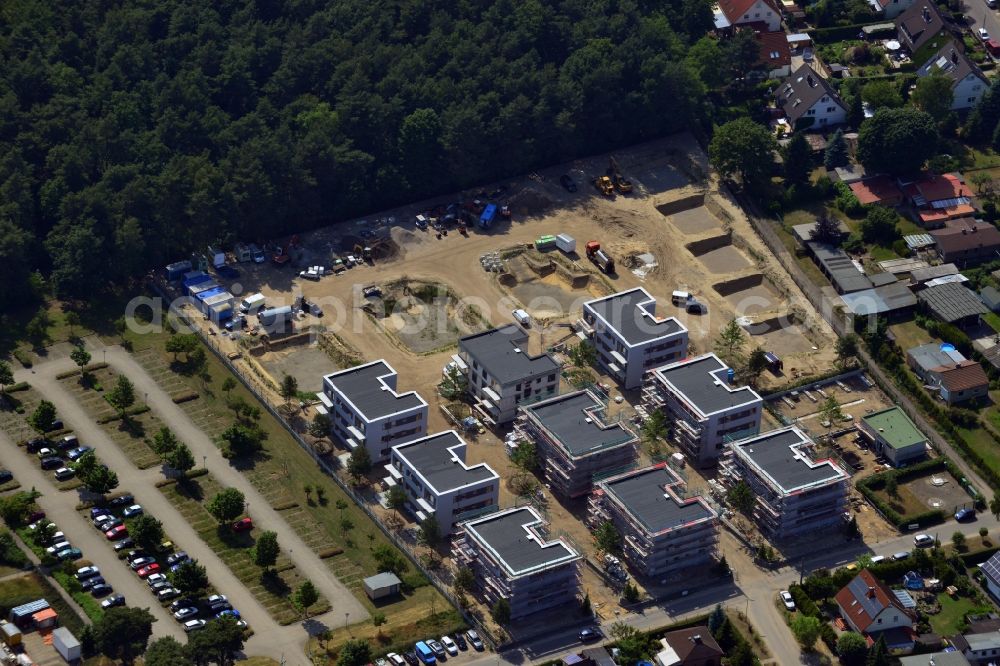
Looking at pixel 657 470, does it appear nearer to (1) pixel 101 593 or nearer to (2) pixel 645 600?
(2) pixel 645 600

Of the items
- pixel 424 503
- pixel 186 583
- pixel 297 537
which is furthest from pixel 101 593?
pixel 424 503

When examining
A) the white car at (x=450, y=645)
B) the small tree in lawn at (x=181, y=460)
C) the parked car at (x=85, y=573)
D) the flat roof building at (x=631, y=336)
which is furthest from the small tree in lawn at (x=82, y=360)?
the flat roof building at (x=631, y=336)

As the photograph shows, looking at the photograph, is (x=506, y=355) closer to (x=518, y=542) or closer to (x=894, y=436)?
(x=518, y=542)

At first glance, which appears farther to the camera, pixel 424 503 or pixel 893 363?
pixel 893 363

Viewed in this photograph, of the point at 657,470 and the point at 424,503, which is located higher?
the point at 424,503

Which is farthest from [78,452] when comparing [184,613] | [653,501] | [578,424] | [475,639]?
[653,501]

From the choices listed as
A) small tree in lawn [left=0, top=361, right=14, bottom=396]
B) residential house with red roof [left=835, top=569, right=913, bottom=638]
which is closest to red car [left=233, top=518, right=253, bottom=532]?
→ small tree in lawn [left=0, top=361, right=14, bottom=396]

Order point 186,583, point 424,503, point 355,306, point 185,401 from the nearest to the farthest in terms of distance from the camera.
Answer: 1. point 186,583
2. point 424,503
3. point 185,401
4. point 355,306

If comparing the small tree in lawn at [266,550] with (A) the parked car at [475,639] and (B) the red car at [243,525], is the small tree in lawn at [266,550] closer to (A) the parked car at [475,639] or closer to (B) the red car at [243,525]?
(B) the red car at [243,525]
